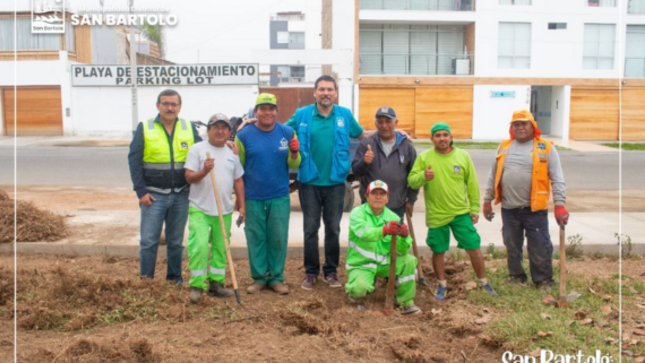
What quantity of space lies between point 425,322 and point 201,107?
26.3 metres

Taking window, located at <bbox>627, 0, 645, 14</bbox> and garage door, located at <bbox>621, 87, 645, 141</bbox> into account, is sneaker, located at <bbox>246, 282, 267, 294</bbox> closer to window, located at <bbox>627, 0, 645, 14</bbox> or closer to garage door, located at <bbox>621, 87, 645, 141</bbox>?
garage door, located at <bbox>621, 87, 645, 141</bbox>

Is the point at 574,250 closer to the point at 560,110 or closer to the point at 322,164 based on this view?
the point at 322,164

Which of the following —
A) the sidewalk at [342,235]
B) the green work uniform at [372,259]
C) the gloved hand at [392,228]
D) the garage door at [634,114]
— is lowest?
the sidewalk at [342,235]

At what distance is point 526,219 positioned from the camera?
5.66 meters

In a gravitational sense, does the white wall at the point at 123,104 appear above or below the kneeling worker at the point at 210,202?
above

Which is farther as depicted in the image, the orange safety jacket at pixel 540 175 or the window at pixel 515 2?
the window at pixel 515 2

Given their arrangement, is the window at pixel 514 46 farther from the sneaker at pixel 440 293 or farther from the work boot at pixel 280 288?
the work boot at pixel 280 288

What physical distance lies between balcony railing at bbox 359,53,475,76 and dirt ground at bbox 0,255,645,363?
86.4 feet

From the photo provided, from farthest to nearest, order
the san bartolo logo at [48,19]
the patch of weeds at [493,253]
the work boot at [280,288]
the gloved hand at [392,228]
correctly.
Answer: the san bartolo logo at [48,19], the patch of weeds at [493,253], the work boot at [280,288], the gloved hand at [392,228]

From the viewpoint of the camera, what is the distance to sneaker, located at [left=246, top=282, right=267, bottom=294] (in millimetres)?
5648

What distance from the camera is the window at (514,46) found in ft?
100

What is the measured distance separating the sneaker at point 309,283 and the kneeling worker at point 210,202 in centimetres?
75

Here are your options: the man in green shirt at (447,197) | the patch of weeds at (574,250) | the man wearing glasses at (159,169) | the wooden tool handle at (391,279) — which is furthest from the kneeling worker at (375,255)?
the patch of weeds at (574,250)

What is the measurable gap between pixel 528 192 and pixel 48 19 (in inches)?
1176
